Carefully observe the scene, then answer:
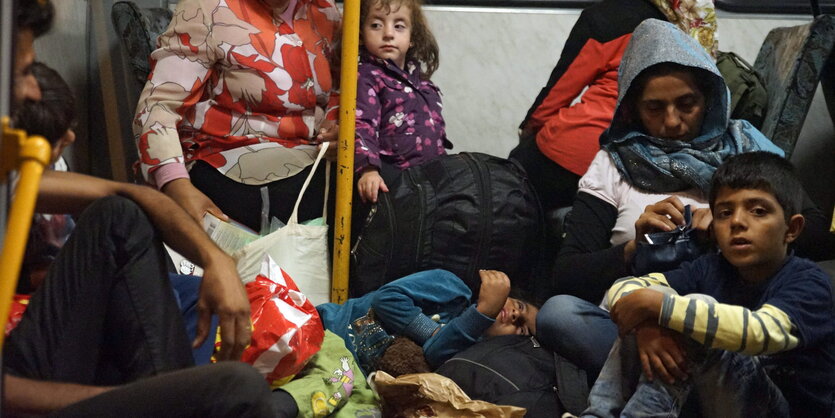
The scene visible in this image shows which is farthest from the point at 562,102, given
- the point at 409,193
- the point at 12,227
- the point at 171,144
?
the point at 12,227

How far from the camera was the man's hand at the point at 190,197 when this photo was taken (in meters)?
2.24

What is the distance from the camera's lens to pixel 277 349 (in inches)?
74.2

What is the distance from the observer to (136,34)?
2.51 m

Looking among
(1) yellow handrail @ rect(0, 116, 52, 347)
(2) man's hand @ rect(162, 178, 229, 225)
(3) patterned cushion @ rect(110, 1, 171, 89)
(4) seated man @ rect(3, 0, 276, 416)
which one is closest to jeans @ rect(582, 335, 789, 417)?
(4) seated man @ rect(3, 0, 276, 416)

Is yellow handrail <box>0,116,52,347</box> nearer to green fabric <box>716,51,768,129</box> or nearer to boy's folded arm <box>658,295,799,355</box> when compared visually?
boy's folded arm <box>658,295,799,355</box>

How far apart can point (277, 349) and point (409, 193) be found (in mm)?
592

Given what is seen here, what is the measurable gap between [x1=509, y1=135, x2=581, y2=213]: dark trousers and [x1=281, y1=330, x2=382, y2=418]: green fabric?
2.24 feet

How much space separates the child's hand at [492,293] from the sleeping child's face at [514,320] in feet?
0.20

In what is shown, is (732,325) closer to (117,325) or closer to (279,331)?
(279,331)

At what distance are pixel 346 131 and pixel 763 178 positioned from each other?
97cm

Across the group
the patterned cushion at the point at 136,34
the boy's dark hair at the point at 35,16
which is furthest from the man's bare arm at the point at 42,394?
the patterned cushion at the point at 136,34

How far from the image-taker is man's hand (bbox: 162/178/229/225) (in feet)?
7.34

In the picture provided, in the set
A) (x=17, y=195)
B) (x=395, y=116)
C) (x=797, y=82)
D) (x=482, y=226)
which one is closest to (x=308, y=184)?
(x=395, y=116)

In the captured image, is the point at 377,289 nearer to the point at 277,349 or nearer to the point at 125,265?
the point at 277,349
